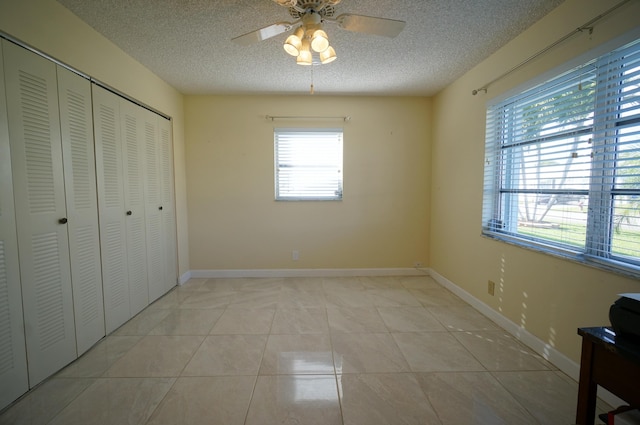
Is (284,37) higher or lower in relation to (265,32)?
higher

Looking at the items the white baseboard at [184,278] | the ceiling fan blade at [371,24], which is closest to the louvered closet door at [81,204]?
the white baseboard at [184,278]

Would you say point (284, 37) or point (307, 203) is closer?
point (284, 37)

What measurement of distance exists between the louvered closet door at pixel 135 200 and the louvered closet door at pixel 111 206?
0.22 feet

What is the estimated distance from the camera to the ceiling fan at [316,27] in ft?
5.07

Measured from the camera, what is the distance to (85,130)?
1.96m

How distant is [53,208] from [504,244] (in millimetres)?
3442

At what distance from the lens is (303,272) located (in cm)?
363

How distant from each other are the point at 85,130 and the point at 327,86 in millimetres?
2397

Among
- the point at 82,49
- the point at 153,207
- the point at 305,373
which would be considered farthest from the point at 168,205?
the point at 305,373

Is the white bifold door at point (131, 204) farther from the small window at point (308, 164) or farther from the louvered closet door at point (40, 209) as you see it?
the small window at point (308, 164)

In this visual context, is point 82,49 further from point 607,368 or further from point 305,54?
point 607,368

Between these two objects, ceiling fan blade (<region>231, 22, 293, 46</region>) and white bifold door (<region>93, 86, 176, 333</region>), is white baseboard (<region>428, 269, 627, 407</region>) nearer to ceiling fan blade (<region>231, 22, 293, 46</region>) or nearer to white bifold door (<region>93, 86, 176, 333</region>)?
ceiling fan blade (<region>231, 22, 293, 46</region>)

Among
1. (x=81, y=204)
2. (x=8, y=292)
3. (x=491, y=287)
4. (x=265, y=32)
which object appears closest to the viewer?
(x=8, y=292)

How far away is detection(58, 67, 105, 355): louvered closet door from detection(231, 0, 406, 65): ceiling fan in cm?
128
